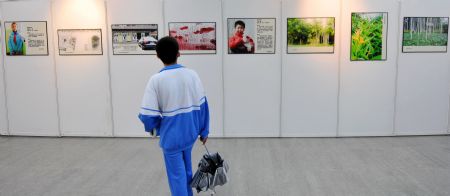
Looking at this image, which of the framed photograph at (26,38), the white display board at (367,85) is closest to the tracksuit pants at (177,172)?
the white display board at (367,85)

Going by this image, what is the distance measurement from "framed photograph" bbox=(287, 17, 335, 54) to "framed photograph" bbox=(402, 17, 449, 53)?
1225 millimetres

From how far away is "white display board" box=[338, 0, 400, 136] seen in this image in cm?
647

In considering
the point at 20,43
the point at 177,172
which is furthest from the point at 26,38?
the point at 177,172

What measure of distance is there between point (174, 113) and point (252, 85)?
335 centimetres

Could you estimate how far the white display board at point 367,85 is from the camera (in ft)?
21.2

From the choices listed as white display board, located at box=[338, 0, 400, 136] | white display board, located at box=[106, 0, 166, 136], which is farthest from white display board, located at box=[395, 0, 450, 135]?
white display board, located at box=[106, 0, 166, 136]

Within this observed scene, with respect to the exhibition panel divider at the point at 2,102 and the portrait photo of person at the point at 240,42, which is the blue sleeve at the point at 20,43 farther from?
the portrait photo of person at the point at 240,42

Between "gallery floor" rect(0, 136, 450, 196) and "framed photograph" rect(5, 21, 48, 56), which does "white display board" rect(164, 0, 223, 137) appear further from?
"framed photograph" rect(5, 21, 48, 56)

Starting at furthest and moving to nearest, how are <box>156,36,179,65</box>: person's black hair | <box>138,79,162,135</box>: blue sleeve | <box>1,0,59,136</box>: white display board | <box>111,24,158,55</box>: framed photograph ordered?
<box>1,0,59,136</box>: white display board → <box>111,24,158,55</box>: framed photograph → <box>156,36,179,65</box>: person's black hair → <box>138,79,162,135</box>: blue sleeve

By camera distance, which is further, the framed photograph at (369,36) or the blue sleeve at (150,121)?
the framed photograph at (369,36)

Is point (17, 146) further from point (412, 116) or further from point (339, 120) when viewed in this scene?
point (412, 116)

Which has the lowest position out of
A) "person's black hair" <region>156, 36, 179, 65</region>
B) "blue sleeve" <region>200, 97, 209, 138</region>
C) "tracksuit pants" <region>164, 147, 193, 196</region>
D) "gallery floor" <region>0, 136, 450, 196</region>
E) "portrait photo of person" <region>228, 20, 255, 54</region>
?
"gallery floor" <region>0, 136, 450, 196</region>

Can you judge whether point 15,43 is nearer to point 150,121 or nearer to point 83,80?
point 83,80

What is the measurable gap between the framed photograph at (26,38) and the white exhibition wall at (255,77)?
87 millimetres
